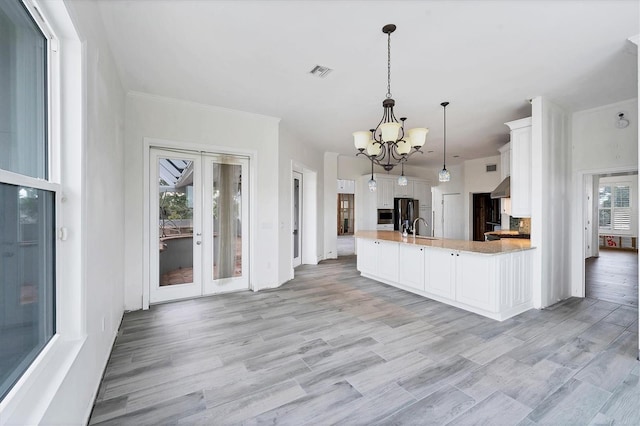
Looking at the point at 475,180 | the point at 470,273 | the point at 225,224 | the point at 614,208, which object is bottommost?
the point at 470,273

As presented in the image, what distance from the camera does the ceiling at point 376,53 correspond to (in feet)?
7.00

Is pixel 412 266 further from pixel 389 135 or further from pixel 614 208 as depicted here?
pixel 614 208

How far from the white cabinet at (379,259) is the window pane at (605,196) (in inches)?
374

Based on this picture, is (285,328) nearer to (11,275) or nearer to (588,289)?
(11,275)

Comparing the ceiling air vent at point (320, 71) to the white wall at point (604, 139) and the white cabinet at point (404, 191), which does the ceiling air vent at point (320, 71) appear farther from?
the white cabinet at point (404, 191)

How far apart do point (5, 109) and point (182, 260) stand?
10.8ft

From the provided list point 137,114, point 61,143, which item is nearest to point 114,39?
point 137,114

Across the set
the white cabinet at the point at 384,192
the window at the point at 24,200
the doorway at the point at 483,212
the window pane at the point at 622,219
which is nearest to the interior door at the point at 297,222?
the white cabinet at the point at 384,192

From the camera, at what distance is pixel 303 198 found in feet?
22.5

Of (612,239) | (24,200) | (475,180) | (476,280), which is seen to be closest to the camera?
(24,200)

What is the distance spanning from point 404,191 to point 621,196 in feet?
23.8

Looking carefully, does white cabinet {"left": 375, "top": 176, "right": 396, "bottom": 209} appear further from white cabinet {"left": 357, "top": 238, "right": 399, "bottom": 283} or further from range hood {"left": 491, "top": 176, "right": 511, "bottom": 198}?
range hood {"left": 491, "top": 176, "right": 511, "bottom": 198}

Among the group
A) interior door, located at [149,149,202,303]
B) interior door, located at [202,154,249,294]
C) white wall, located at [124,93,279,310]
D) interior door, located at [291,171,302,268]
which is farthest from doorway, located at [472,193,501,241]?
interior door, located at [149,149,202,303]

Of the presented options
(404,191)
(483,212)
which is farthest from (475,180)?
(404,191)
